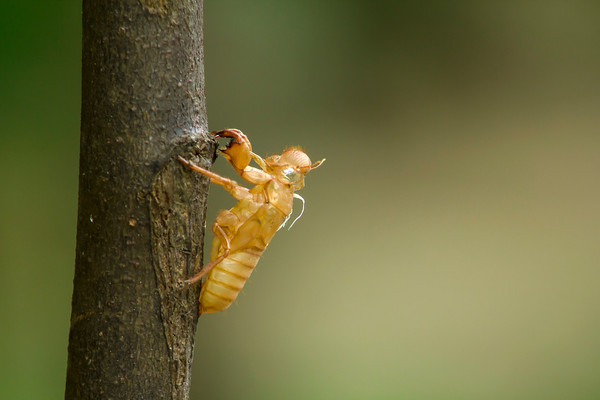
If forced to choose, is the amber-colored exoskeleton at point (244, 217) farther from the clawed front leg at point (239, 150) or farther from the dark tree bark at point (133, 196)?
the dark tree bark at point (133, 196)

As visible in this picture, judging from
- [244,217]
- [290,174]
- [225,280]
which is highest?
[290,174]

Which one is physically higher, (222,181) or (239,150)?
(239,150)

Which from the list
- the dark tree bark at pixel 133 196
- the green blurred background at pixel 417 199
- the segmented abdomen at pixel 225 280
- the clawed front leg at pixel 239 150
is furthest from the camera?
the green blurred background at pixel 417 199

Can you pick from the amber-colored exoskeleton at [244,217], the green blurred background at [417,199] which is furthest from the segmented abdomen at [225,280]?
the green blurred background at [417,199]

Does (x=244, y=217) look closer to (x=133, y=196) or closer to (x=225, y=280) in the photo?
(x=225, y=280)

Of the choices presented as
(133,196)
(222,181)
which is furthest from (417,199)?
(133,196)

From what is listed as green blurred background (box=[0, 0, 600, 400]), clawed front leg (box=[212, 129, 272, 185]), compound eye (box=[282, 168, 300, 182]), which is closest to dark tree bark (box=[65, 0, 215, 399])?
clawed front leg (box=[212, 129, 272, 185])

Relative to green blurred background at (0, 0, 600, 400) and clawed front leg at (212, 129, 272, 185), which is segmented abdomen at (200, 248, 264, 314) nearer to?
clawed front leg at (212, 129, 272, 185)
